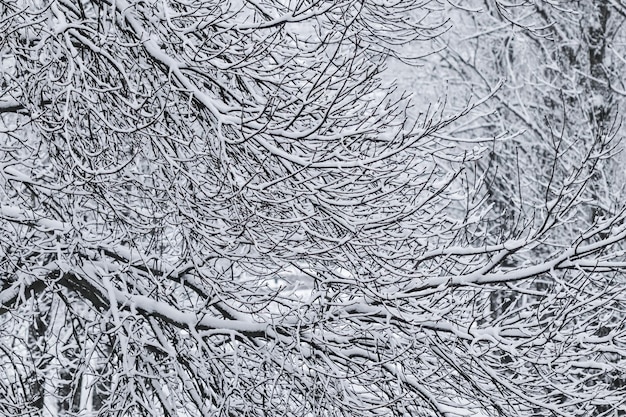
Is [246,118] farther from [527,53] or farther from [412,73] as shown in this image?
[412,73]

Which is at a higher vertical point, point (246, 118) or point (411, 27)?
point (411, 27)

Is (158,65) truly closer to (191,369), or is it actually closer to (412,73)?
(191,369)

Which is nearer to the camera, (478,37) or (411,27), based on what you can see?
(411,27)

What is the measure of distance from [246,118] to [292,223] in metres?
0.62

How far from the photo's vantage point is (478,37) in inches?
522

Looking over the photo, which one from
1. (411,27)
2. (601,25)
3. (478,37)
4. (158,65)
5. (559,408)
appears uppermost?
(478,37)

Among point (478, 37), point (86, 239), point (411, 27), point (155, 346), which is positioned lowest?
point (155, 346)

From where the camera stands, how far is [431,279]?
4566mm

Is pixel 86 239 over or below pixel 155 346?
over

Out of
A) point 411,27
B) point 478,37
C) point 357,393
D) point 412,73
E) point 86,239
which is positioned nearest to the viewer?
point 357,393

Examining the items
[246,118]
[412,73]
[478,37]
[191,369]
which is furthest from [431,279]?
[412,73]

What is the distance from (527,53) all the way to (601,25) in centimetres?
218

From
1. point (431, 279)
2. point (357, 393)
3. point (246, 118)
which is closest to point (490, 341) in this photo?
point (431, 279)

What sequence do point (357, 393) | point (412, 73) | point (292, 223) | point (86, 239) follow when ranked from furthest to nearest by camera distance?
point (412, 73) < point (86, 239) < point (357, 393) < point (292, 223)
